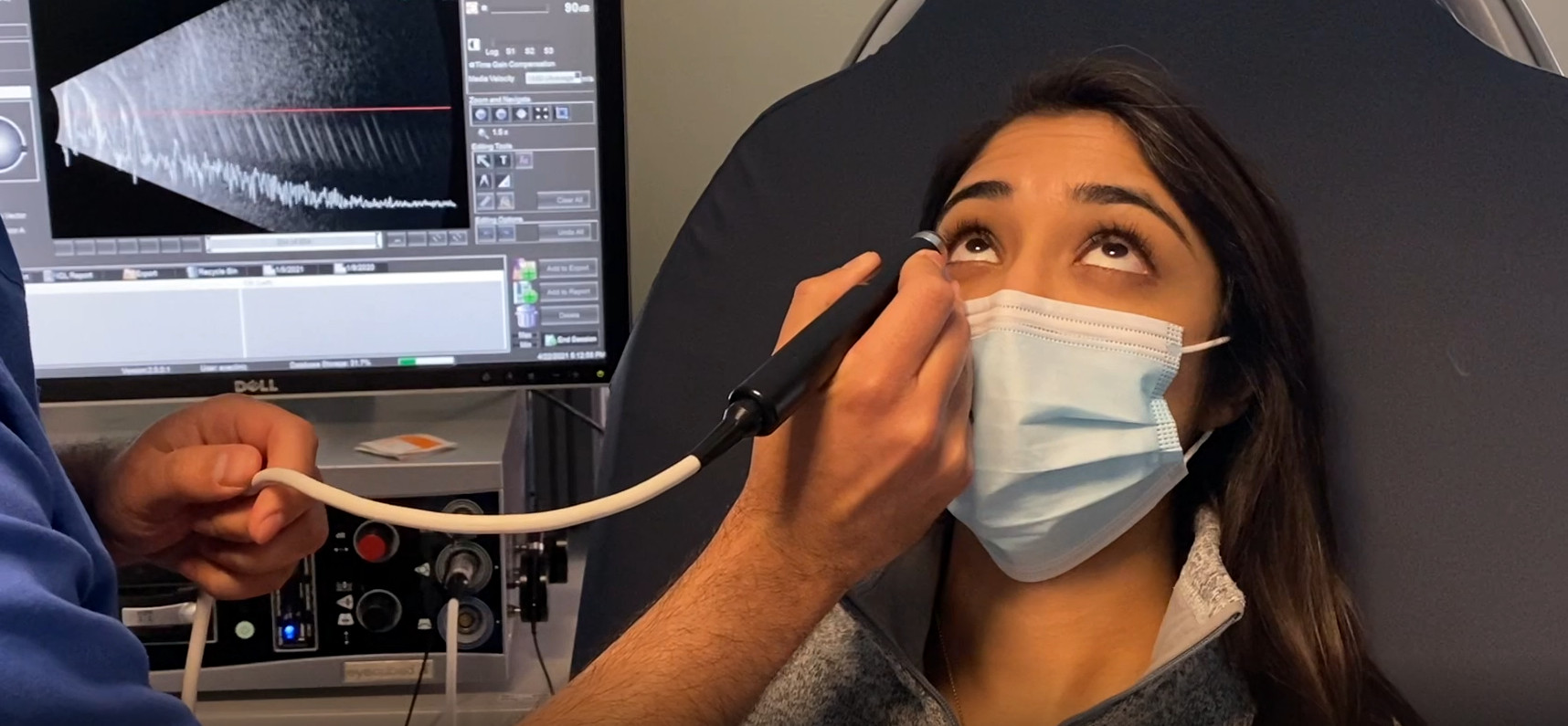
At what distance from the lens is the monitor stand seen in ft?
3.21

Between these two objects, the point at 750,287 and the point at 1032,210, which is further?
the point at 750,287

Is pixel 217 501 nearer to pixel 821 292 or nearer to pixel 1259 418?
pixel 821 292

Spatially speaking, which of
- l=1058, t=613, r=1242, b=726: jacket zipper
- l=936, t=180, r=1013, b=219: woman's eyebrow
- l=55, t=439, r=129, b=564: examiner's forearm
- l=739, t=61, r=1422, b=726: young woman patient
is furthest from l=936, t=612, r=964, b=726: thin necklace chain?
l=55, t=439, r=129, b=564: examiner's forearm

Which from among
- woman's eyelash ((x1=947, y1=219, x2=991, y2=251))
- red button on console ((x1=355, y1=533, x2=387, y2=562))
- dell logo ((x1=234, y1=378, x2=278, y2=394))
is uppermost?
woman's eyelash ((x1=947, y1=219, x2=991, y2=251))

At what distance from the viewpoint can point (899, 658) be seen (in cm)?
87

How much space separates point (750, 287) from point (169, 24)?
0.57m

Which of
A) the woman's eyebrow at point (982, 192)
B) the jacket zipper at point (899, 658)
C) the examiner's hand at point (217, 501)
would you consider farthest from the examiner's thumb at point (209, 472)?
the woman's eyebrow at point (982, 192)

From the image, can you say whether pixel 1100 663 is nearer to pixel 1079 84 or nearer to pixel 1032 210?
pixel 1032 210

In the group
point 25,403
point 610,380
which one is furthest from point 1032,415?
point 25,403

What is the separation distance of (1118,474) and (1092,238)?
0.18m

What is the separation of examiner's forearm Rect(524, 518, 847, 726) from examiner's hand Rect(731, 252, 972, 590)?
0.04ft

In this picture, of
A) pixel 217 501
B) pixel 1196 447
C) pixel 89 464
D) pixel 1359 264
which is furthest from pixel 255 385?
pixel 1359 264

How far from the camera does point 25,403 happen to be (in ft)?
1.79

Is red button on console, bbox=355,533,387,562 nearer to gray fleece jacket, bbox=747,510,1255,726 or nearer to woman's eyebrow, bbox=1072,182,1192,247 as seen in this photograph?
gray fleece jacket, bbox=747,510,1255,726
